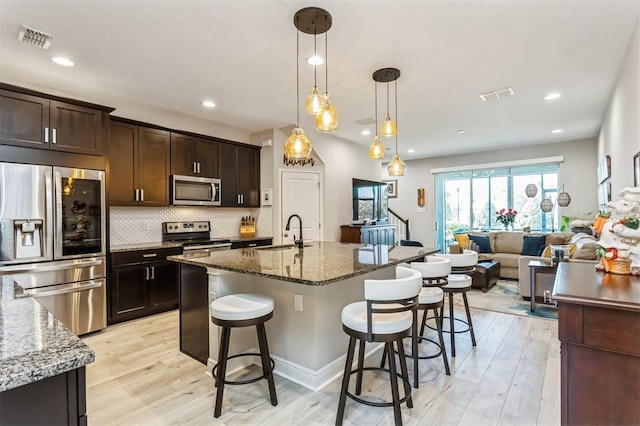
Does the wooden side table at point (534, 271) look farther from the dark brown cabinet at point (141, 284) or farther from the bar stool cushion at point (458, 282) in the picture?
Result: the dark brown cabinet at point (141, 284)

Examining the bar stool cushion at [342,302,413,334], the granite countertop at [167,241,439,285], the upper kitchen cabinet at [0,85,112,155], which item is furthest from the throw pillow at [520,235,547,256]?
the upper kitchen cabinet at [0,85,112,155]

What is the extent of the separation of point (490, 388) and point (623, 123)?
300 cm

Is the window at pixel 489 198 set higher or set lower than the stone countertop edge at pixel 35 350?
higher

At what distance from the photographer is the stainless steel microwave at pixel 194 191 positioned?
15.0ft

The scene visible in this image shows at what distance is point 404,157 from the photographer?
8.47 metres

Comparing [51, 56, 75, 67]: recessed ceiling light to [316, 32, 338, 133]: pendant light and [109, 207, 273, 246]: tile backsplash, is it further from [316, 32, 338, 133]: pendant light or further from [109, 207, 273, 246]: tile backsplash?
[316, 32, 338, 133]: pendant light

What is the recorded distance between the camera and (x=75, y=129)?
11.2ft

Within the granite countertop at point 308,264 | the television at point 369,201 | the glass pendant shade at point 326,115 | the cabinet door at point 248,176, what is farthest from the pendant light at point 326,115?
the television at point 369,201

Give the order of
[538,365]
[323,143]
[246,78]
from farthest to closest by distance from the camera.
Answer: [323,143], [246,78], [538,365]

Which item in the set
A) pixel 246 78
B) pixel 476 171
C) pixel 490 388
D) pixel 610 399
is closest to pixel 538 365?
pixel 490 388

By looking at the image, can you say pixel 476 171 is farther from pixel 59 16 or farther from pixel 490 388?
pixel 59 16

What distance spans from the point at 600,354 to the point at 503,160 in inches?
276

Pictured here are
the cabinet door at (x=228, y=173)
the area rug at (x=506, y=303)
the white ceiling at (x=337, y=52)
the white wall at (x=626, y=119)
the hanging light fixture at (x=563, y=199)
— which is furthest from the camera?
the hanging light fixture at (x=563, y=199)

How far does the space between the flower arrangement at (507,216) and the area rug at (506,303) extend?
2.07 metres
